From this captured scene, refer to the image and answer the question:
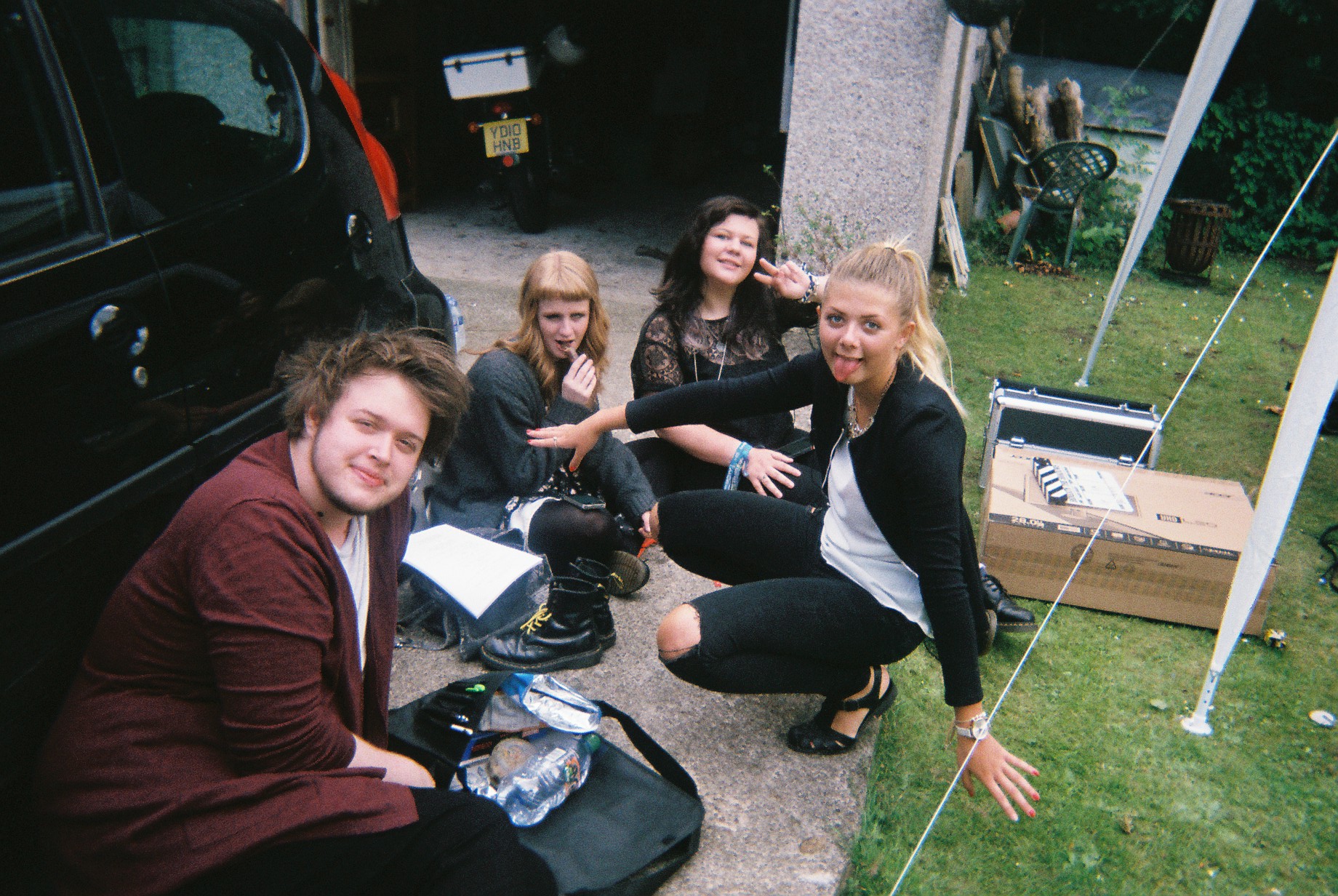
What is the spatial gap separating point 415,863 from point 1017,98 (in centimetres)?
852

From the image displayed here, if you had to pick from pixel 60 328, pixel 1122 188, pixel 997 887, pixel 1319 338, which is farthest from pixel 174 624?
pixel 1122 188

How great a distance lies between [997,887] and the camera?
7.22 feet

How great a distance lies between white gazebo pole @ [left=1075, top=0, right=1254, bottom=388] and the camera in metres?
4.04

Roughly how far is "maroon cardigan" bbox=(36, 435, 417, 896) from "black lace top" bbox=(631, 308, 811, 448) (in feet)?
5.99

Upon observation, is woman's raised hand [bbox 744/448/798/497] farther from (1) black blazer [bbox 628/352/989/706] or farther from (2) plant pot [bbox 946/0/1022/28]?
(2) plant pot [bbox 946/0/1022/28]

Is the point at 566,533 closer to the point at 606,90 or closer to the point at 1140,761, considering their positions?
the point at 1140,761

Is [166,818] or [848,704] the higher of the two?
[166,818]

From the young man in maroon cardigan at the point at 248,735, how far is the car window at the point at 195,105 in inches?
29.4

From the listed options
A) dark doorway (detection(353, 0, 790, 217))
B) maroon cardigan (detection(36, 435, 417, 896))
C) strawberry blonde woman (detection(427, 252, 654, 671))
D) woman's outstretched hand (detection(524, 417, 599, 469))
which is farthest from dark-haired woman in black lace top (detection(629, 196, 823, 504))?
dark doorway (detection(353, 0, 790, 217))

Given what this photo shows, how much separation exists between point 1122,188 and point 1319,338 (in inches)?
277

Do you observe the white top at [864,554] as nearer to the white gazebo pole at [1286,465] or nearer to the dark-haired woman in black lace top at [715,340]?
the dark-haired woman in black lace top at [715,340]

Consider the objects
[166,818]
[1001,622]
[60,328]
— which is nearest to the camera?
[166,818]

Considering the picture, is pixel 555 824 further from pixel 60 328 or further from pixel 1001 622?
pixel 1001 622

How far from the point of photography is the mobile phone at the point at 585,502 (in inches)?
114
